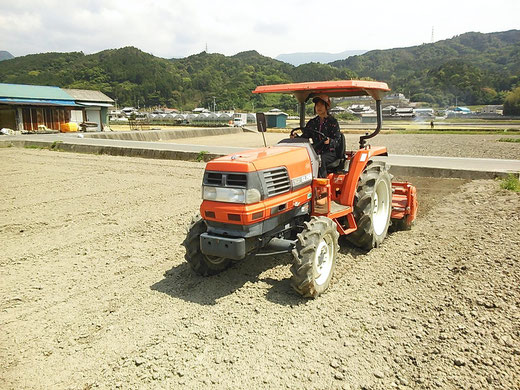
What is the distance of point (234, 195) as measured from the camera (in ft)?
13.2

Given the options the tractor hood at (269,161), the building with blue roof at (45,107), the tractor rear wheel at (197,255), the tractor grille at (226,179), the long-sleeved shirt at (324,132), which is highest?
the building with blue roof at (45,107)

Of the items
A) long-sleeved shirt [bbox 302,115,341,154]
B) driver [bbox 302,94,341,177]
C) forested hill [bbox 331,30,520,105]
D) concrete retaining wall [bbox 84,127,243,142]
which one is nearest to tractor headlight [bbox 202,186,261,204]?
driver [bbox 302,94,341,177]

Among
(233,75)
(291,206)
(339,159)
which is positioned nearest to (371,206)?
(339,159)

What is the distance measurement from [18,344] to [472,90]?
119 m

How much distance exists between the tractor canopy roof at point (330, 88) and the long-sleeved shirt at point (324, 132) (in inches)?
14.4

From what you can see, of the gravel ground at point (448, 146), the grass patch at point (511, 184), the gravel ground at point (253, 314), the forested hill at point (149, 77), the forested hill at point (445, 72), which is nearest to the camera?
the gravel ground at point (253, 314)

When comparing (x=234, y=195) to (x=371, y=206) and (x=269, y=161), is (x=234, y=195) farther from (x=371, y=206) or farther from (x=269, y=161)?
(x=371, y=206)

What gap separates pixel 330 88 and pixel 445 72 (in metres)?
126

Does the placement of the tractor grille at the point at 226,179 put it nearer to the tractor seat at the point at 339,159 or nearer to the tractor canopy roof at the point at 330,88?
the tractor canopy roof at the point at 330,88

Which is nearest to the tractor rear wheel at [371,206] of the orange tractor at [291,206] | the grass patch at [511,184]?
the orange tractor at [291,206]

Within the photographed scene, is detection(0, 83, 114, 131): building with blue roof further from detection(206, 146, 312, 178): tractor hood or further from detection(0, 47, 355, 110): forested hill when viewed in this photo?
detection(0, 47, 355, 110): forested hill

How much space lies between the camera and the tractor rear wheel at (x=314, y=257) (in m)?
4.00

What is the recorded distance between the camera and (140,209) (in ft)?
26.5

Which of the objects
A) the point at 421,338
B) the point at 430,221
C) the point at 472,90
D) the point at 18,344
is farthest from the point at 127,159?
the point at 472,90
